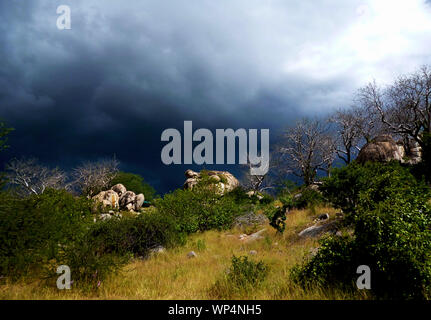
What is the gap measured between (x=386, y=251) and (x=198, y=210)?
13906mm

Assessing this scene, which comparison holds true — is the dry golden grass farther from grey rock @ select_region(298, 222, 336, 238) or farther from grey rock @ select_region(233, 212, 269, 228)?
grey rock @ select_region(233, 212, 269, 228)

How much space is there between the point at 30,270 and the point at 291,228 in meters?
11.3

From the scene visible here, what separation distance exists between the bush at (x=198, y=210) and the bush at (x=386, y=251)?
35.6ft

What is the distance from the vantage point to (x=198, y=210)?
17.2 m

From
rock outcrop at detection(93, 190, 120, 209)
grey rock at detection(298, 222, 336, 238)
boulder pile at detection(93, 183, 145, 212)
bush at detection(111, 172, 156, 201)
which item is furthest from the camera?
bush at detection(111, 172, 156, 201)

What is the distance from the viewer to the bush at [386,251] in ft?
12.9

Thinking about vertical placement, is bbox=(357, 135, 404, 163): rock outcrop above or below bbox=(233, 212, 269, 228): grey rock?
above

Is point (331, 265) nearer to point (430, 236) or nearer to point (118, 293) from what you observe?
point (430, 236)

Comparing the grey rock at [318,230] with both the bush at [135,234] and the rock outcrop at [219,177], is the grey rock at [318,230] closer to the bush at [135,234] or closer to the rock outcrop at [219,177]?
the bush at [135,234]

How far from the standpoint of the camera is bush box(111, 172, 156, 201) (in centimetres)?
4822

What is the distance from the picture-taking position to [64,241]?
724cm

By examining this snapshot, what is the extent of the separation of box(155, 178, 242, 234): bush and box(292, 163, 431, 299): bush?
10865 mm

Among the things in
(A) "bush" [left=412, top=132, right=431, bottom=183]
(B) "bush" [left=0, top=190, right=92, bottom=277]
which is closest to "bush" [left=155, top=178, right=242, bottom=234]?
(B) "bush" [left=0, top=190, right=92, bottom=277]
